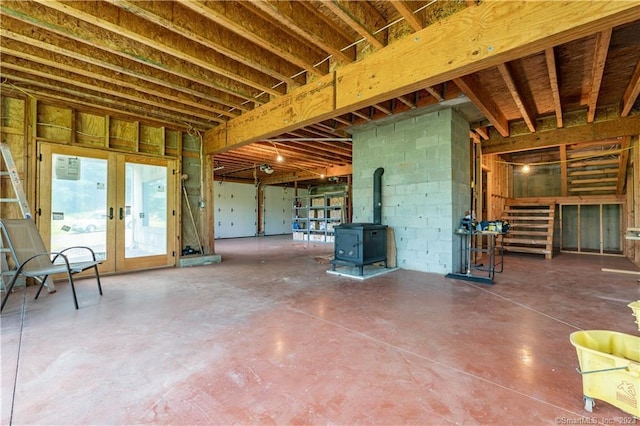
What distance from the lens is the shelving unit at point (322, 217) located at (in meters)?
10.6

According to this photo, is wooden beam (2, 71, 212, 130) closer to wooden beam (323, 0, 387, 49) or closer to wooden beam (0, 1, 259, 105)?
wooden beam (0, 1, 259, 105)

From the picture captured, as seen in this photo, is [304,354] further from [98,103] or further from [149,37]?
[98,103]

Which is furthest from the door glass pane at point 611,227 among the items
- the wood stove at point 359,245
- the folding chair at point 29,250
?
the folding chair at point 29,250

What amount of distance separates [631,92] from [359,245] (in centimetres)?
462

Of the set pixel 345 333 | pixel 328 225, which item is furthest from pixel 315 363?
pixel 328 225

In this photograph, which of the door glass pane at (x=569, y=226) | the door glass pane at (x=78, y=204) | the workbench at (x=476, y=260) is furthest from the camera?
the door glass pane at (x=569, y=226)

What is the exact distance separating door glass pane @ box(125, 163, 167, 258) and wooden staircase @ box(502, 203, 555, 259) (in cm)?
798

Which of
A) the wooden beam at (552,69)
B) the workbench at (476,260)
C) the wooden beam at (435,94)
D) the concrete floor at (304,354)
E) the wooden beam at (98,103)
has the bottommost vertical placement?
the concrete floor at (304,354)

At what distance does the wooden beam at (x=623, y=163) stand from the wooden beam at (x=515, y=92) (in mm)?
1766

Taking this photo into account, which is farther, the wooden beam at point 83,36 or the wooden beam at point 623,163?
the wooden beam at point 623,163

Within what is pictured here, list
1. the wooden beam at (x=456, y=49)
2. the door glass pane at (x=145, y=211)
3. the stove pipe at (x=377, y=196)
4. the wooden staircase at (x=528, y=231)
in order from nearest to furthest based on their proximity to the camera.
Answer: the wooden beam at (x=456, y=49) → the door glass pane at (x=145, y=211) → the stove pipe at (x=377, y=196) → the wooden staircase at (x=528, y=231)

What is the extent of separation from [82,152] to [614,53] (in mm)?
7673

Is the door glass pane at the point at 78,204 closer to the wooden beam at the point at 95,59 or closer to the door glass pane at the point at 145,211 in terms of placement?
the door glass pane at the point at 145,211

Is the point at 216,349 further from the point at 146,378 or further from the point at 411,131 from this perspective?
the point at 411,131
